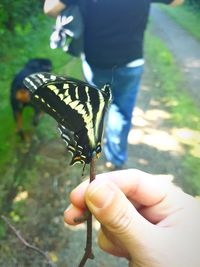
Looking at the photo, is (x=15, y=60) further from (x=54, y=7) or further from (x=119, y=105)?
(x=54, y=7)

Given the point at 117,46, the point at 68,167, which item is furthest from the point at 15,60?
the point at 117,46

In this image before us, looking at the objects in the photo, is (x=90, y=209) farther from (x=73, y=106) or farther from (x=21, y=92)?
(x=21, y=92)

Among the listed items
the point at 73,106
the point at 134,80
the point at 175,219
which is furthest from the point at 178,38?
the point at 73,106

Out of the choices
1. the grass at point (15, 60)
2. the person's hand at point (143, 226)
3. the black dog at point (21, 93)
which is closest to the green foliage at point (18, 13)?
the grass at point (15, 60)

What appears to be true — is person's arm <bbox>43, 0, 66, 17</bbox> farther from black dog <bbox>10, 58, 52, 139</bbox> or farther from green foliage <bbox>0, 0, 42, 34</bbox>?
black dog <bbox>10, 58, 52, 139</bbox>

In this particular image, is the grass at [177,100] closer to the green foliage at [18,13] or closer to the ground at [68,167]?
the ground at [68,167]
